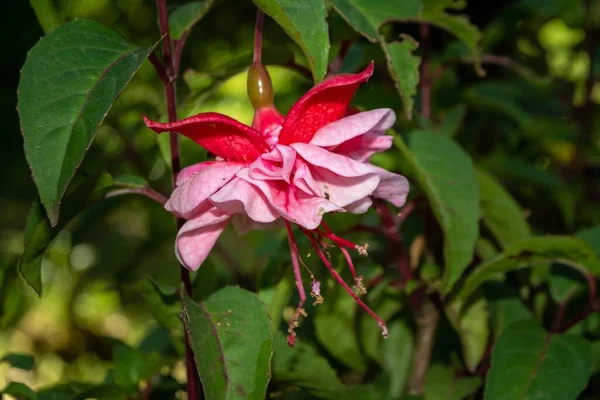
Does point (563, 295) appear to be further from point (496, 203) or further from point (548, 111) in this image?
point (548, 111)

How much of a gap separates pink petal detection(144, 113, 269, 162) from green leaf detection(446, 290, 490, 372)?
39 cm

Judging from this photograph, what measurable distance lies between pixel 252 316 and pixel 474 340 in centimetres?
36

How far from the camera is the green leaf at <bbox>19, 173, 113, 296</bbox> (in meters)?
0.59

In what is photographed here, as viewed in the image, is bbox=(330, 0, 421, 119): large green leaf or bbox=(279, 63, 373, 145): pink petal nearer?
bbox=(279, 63, 373, 145): pink petal

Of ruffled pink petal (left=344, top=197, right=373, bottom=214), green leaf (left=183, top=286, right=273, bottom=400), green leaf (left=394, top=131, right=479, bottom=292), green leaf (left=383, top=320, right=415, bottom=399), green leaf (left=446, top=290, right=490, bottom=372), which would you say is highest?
ruffled pink petal (left=344, top=197, right=373, bottom=214)

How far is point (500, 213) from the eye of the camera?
85cm

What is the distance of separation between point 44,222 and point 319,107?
0.24 metres

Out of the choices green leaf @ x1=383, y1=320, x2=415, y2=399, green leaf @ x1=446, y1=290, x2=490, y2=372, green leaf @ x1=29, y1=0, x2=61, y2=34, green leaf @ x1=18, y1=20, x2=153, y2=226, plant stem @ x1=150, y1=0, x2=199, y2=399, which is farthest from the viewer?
→ green leaf @ x1=383, y1=320, x2=415, y2=399

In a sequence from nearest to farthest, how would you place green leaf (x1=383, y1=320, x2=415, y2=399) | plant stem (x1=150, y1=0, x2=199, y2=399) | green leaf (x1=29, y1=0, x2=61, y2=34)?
plant stem (x1=150, y1=0, x2=199, y2=399) < green leaf (x1=29, y1=0, x2=61, y2=34) < green leaf (x1=383, y1=320, x2=415, y2=399)

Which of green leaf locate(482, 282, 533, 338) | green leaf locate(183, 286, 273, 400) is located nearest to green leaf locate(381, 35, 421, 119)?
green leaf locate(183, 286, 273, 400)

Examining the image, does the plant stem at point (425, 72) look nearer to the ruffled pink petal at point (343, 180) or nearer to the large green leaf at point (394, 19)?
the large green leaf at point (394, 19)

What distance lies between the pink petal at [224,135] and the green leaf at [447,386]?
398mm

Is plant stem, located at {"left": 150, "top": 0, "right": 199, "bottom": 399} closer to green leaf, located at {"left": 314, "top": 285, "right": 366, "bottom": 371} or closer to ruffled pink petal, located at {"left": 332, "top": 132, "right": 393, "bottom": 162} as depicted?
ruffled pink petal, located at {"left": 332, "top": 132, "right": 393, "bottom": 162}

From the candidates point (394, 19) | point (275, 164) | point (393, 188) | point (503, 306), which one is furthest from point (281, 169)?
point (503, 306)
